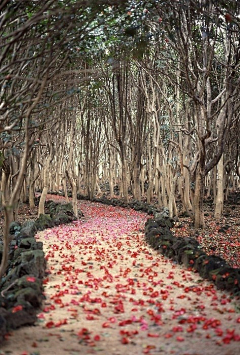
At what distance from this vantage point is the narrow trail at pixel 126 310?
192 inches

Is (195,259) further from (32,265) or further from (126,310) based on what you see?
(32,265)

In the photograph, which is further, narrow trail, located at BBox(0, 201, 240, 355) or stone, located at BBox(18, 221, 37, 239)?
stone, located at BBox(18, 221, 37, 239)

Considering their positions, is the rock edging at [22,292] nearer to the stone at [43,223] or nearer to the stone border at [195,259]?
the stone border at [195,259]

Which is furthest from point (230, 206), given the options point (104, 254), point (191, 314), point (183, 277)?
point (191, 314)

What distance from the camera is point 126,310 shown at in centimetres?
621

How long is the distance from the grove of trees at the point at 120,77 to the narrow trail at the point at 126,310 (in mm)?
1160

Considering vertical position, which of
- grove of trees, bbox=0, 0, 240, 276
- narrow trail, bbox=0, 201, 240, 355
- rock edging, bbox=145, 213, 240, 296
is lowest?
narrow trail, bbox=0, 201, 240, 355

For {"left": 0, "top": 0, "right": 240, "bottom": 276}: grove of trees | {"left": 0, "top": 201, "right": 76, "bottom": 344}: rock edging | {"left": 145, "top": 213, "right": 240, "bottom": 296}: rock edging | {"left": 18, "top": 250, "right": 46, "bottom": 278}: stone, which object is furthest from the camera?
{"left": 18, "top": 250, "right": 46, "bottom": 278}: stone

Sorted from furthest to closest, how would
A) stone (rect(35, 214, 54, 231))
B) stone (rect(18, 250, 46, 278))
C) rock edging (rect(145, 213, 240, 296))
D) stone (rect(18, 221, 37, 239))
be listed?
stone (rect(35, 214, 54, 231)), stone (rect(18, 221, 37, 239)), stone (rect(18, 250, 46, 278)), rock edging (rect(145, 213, 240, 296))

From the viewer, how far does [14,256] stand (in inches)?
366

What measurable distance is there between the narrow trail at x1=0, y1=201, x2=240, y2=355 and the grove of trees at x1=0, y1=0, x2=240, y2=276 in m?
1.16

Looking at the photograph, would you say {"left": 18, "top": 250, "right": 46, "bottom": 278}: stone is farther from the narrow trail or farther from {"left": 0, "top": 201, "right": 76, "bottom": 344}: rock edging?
the narrow trail

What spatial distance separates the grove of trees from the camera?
6.92m

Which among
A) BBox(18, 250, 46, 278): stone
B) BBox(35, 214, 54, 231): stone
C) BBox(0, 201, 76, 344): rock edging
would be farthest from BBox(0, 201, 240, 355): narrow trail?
BBox(35, 214, 54, 231): stone
